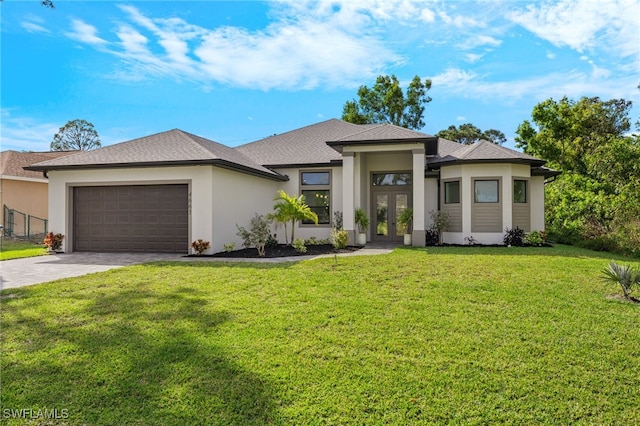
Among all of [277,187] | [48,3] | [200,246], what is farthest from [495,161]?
[48,3]

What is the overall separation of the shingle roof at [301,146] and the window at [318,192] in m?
0.66

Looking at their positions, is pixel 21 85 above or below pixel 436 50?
below

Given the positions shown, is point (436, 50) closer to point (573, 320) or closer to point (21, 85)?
point (573, 320)

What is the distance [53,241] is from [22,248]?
3.53 metres

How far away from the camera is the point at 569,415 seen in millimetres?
3229

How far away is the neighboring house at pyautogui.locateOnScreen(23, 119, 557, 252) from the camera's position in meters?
12.6

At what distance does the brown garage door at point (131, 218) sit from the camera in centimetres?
1268

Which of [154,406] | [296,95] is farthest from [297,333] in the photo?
[296,95]

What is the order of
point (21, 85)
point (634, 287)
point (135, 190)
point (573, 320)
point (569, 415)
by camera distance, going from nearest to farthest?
point (569, 415)
point (573, 320)
point (634, 287)
point (135, 190)
point (21, 85)

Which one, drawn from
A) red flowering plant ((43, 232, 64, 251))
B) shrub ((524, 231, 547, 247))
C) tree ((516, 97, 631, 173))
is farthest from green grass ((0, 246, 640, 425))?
tree ((516, 97, 631, 173))

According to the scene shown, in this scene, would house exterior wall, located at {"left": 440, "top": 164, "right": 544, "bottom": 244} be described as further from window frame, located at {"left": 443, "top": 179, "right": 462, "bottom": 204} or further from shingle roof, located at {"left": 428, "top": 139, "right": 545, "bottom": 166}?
shingle roof, located at {"left": 428, "top": 139, "right": 545, "bottom": 166}

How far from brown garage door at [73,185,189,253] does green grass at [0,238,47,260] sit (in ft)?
4.52

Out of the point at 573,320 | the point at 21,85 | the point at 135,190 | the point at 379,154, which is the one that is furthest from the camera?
the point at 379,154

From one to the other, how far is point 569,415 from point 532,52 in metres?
14.2
